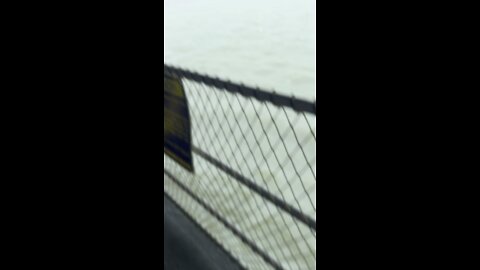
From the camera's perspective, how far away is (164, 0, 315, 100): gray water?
7.95 meters

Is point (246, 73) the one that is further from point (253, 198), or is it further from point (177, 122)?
point (177, 122)

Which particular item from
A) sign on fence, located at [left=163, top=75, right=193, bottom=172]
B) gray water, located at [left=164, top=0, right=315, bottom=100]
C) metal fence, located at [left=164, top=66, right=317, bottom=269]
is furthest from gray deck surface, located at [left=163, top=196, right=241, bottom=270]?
gray water, located at [left=164, top=0, right=315, bottom=100]

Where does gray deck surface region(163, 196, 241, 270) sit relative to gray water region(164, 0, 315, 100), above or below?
below

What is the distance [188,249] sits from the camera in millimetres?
2793

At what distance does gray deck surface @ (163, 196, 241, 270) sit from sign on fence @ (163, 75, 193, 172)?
464mm

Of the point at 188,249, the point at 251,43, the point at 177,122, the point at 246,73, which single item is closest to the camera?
the point at 177,122

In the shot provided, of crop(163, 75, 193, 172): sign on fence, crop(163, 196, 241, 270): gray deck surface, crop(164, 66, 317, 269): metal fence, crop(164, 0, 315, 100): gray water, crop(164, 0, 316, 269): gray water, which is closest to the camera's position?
crop(164, 66, 317, 269): metal fence

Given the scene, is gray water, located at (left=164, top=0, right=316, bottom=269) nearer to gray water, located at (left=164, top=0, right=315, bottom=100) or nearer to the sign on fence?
gray water, located at (left=164, top=0, right=315, bottom=100)

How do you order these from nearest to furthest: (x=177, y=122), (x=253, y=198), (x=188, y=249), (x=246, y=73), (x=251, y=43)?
(x=177, y=122)
(x=188, y=249)
(x=253, y=198)
(x=246, y=73)
(x=251, y=43)

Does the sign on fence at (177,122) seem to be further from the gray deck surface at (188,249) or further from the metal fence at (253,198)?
the gray deck surface at (188,249)

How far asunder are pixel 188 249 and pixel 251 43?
9065 millimetres

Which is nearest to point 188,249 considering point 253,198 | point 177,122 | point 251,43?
point 177,122
